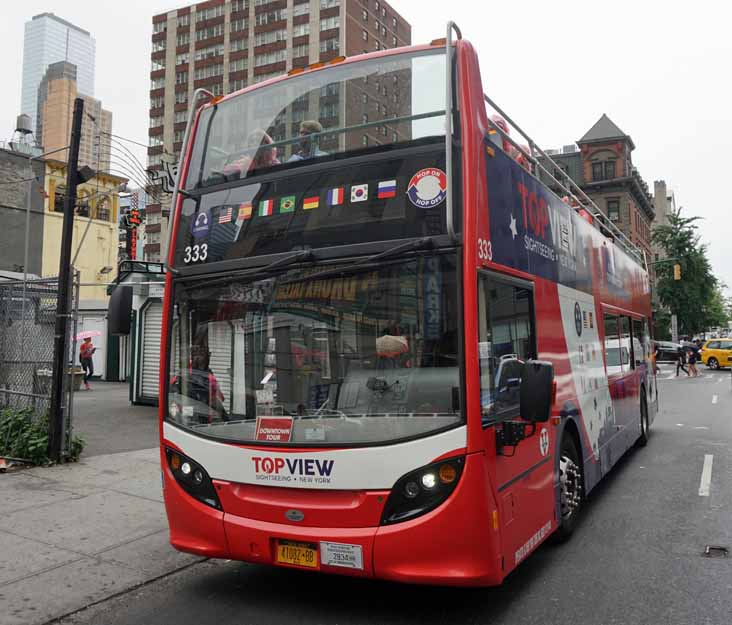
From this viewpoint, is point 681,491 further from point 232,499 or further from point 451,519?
point 232,499

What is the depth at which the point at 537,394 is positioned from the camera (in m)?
4.19

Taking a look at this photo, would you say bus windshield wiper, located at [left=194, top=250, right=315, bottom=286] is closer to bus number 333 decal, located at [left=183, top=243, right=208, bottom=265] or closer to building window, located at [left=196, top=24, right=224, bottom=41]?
bus number 333 decal, located at [left=183, top=243, right=208, bottom=265]

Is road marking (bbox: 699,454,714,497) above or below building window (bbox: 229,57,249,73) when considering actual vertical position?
below

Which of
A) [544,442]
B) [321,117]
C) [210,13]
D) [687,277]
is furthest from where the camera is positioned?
[210,13]

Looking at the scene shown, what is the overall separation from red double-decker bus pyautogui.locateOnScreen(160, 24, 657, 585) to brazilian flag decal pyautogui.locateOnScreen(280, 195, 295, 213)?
21 mm

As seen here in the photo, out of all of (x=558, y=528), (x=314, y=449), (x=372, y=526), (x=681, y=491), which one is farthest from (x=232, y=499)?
(x=681, y=491)

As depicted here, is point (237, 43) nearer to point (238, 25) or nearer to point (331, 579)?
point (238, 25)

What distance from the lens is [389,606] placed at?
457 cm

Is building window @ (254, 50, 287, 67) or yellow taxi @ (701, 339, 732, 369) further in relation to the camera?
building window @ (254, 50, 287, 67)

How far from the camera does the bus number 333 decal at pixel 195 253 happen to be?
493 centimetres

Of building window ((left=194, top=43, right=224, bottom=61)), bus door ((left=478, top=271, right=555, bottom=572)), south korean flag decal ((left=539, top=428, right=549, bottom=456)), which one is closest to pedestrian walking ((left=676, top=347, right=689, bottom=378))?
south korean flag decal ((left=539, top=428, right=549, bottom=456))

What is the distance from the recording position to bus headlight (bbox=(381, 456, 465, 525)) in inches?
157

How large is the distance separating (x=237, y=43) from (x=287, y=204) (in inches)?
3535

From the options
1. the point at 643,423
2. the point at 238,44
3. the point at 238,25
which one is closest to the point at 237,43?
the point at 238,44
